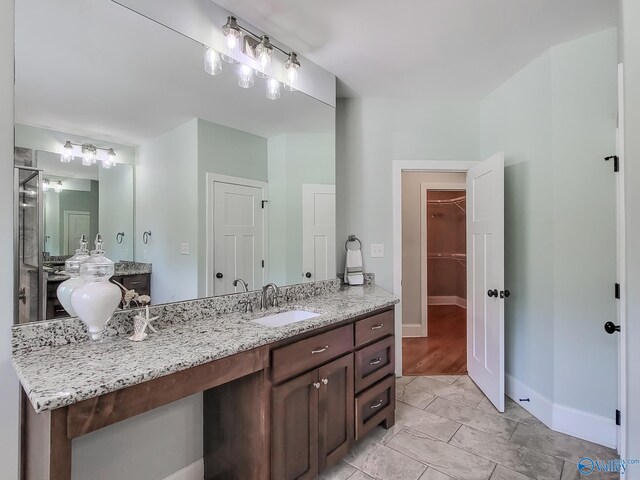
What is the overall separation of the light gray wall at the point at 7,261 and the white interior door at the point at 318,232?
1562 millimetres

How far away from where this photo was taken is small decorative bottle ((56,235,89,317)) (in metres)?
1.28

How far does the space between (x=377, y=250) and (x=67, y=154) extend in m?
2.27

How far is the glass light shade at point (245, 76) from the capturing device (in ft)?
6.15

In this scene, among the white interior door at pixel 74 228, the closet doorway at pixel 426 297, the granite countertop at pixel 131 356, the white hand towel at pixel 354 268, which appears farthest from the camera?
the closet doorway at pixel 426 297

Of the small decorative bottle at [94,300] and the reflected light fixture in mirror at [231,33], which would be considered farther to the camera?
the reflected light fixture in mirror at [231,33]

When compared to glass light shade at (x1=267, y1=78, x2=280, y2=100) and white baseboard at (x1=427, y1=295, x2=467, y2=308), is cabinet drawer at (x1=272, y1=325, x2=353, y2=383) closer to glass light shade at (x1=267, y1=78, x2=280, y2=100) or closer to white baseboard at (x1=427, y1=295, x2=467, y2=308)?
glass light shade at (x1=267, y1=78, x2=280, y2=100)

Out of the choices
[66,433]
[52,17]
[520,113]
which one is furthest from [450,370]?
[52,17]

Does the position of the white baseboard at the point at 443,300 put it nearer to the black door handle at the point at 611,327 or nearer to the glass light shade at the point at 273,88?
the black door handle at the point at 611,327

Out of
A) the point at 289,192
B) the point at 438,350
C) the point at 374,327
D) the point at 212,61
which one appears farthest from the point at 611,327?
the point at 212,61

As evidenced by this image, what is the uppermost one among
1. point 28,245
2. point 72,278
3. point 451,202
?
point 451,202

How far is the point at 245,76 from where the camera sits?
188 cm

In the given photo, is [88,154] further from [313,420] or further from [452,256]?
[452,256]

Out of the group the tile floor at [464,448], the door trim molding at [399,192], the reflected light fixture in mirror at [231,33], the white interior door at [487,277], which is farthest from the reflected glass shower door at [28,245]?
the white interior door at [487,277]

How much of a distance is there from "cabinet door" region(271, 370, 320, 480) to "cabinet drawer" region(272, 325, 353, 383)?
5 cm
